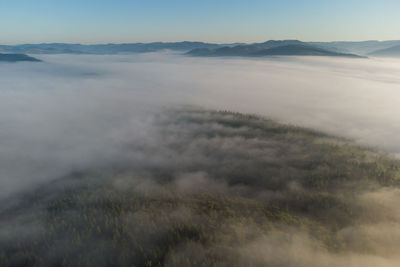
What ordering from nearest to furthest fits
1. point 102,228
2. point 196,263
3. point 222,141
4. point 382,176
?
point 196,263
point 102,228
point 382,176
point 222,141

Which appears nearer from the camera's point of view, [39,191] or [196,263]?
[196,263]

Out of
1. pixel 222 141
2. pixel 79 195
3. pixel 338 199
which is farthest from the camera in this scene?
pixel 222 141

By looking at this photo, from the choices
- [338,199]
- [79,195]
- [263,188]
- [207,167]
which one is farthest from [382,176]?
[79,195]

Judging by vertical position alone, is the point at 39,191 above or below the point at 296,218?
below

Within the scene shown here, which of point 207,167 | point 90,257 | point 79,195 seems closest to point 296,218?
point 90,257

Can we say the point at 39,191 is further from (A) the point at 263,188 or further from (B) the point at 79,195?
(A) the point at 263,188

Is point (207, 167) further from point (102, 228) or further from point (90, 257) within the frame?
point (90, 257)
